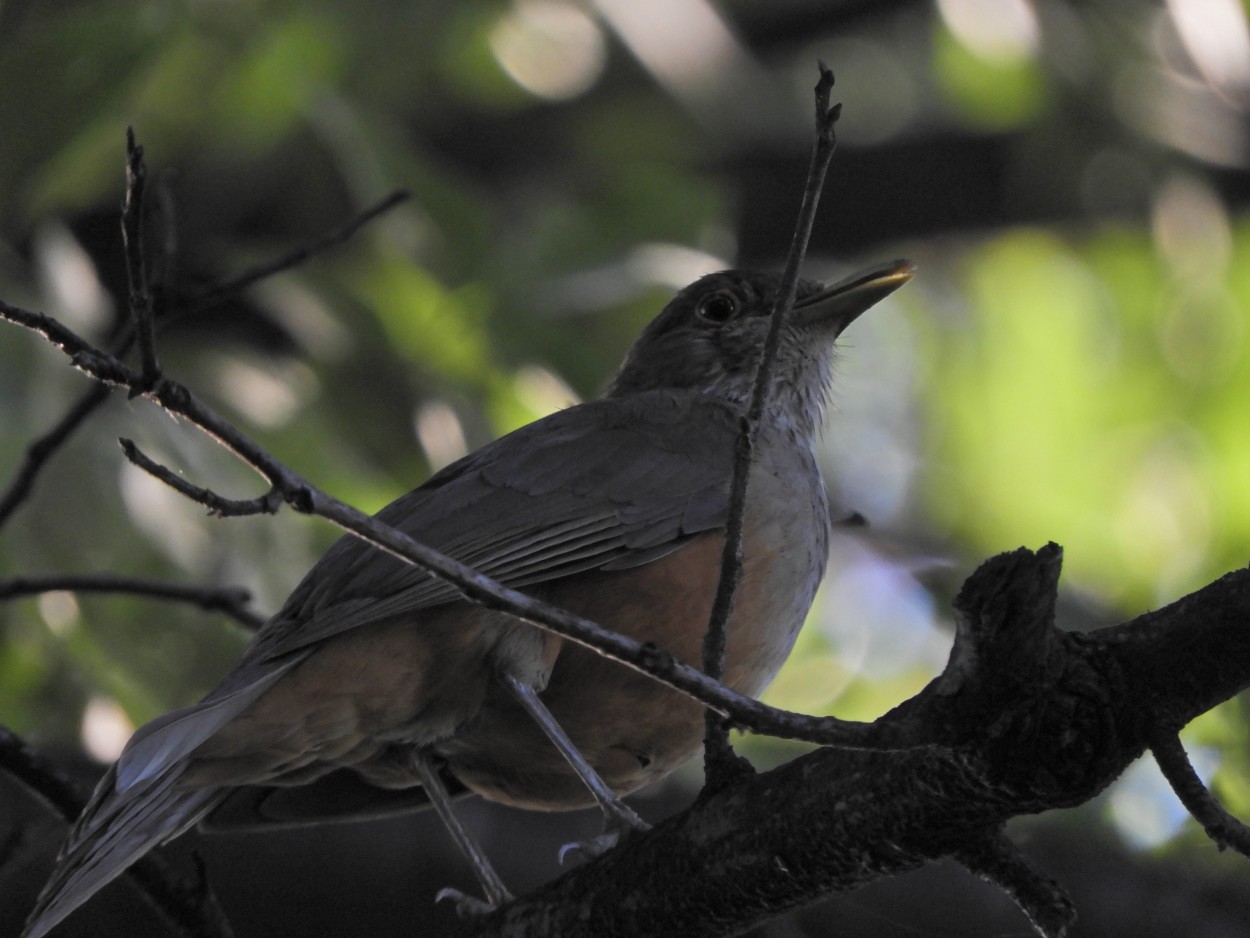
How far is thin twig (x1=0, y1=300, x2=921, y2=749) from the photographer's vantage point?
2490 mm

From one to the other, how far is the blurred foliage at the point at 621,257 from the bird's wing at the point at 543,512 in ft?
2.96

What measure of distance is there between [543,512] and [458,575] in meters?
1.66

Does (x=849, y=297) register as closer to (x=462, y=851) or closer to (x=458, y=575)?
(x=462, y=851)

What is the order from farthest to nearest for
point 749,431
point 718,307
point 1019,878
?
point 718,307, point 749,431, point 1019,878

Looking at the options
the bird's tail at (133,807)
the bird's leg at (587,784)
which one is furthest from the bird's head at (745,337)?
the bird's tail at (133,807)

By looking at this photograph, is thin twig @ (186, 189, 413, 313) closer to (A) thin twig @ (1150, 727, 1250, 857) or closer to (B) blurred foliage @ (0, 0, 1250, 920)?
(B) blurred foliage @ (0, 0, 1250, 920)

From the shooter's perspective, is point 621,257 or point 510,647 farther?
point 621,257

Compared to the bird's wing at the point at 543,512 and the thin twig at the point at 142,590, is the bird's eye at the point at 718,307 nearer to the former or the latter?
the bird's wing at the point at 543,512

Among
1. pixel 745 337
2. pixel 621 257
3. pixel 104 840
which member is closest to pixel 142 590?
pixel 104 840

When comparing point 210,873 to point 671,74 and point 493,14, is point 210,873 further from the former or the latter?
point 671,74

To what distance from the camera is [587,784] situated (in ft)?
12.6

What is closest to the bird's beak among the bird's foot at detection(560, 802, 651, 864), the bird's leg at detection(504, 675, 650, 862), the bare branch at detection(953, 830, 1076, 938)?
the bird's leg at detection(504, 675, 650, 862)

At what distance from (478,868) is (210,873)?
87 cm

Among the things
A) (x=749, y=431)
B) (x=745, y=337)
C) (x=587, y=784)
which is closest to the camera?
(x=749, y=431)
